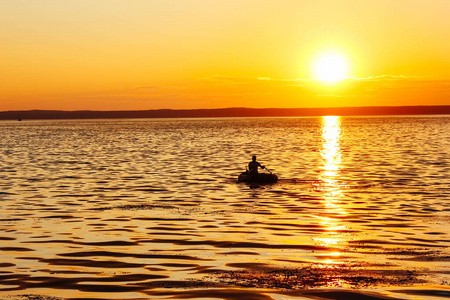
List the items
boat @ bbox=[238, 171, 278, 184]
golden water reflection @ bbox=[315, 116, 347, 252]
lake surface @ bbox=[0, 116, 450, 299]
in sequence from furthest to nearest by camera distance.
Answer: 1. boat @ bbox=[238, 171, 278, 184]
2. golden water reflection @ bbox=[315, 116, 347, 252]
3. lake surface @ bbox=[0, 116, 450, 299]

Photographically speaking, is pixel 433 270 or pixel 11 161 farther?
pixel 11 161

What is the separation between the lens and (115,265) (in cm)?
1556

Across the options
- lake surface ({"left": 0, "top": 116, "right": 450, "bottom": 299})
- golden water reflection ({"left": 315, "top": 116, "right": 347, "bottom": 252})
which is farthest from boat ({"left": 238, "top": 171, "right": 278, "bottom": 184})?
golden water reflection ({"left": 315, "top": 116, "right": 347, "bottom": 252})

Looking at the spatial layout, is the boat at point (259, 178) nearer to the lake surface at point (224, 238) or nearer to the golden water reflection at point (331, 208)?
the lake surface at point (224, 238)

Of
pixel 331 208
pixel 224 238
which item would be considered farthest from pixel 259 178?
pixel 224 238

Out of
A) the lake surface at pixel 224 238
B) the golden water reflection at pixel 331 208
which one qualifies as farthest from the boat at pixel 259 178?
the golden water reflection at pixel 331 208

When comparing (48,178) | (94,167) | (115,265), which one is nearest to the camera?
(115,265)

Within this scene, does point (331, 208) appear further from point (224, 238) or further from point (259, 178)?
point (259, 178)

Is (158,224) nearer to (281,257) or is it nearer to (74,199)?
(281,257)

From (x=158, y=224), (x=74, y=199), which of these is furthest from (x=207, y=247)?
(x=74, y=199)

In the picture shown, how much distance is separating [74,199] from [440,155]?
40.1 meters

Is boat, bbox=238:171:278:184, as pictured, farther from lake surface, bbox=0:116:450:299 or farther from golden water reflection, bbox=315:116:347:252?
golden water reflection, bbox=315:116:347:252

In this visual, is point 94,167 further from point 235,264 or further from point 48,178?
point 235,264

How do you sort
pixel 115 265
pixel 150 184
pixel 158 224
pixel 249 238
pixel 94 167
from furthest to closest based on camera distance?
pixel 94 167 < pixel 150 184 < pixel 158 224 < pixel 249 238 < pixel 115 265
